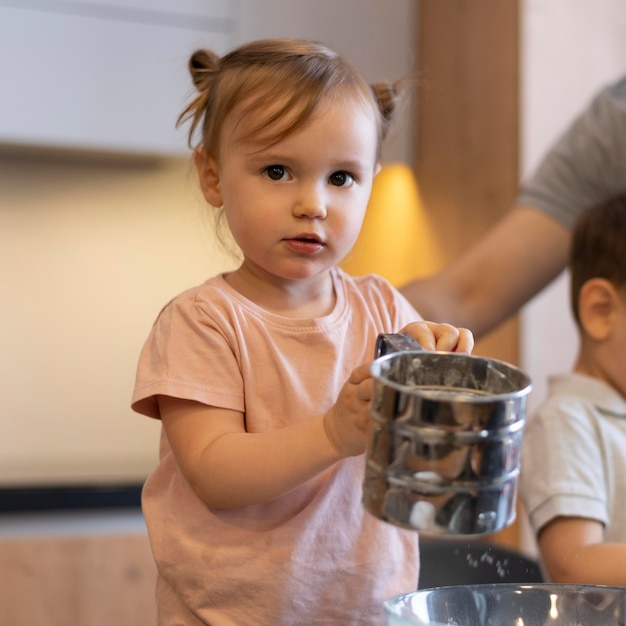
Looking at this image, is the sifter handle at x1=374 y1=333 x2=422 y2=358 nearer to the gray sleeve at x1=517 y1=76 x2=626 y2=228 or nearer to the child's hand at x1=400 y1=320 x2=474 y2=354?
the child's hand at x1=400 y1=320 x2=474 y2=354

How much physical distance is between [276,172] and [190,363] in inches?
5.6

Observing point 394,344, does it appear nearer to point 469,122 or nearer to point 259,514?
point 259,514

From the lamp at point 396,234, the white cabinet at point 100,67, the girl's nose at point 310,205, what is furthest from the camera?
the lamp at point 396,234

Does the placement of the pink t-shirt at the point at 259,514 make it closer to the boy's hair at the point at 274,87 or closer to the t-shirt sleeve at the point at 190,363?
the t-shirt sleeve at the point at 190,363

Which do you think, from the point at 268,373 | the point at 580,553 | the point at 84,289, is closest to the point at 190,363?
the point at 268,373

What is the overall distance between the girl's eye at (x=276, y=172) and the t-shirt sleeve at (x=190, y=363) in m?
0.11

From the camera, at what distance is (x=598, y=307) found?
1.10 m

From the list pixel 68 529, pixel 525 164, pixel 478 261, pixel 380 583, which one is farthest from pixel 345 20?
pixel 380 583

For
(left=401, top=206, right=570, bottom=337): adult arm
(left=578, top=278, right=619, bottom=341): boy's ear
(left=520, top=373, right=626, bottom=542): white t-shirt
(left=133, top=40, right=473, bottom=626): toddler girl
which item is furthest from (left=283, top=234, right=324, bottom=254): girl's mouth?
(left=401, top=206, right=570, bottom=337): adult arm

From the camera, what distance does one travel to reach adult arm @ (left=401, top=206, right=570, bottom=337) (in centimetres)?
139

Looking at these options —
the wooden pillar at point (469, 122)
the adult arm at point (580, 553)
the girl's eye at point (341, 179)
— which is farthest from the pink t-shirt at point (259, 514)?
the wooden pillar at point (469, 122)

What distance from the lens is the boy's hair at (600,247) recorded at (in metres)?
1.10

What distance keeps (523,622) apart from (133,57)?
158cm

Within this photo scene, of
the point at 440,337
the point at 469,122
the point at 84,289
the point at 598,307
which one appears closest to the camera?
the point at 440,337
